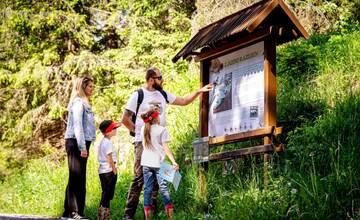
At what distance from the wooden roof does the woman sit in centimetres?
165

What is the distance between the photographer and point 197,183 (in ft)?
24.8

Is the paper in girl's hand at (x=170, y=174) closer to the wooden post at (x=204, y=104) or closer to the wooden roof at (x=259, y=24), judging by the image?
the wooden post at (x=204, y=104)

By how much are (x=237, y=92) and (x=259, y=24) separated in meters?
0.97

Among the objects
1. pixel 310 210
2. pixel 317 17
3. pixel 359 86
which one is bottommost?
pixel 310 210

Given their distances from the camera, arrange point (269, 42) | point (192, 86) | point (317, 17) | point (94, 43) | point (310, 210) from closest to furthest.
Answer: point (310, 210) < point (269, 42) < point (192, 86) < point (317, 17) < point (94, 43)

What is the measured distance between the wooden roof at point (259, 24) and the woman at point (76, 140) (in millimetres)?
1652

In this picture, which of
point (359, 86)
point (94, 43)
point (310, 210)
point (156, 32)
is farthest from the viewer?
point (94, 43)

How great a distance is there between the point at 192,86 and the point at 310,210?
7.80 m

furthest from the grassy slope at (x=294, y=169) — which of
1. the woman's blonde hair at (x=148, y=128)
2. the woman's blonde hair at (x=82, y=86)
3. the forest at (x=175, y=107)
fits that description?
the woman's blonde hair at (x=82, y=86)

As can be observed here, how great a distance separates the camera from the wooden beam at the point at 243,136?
6.61 meters

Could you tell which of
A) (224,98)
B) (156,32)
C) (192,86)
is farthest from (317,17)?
(224,98)

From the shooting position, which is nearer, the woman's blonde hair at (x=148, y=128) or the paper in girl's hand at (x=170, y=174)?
the paper in girl's hand at (x=170, y=174)

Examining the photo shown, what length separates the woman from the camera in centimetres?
752

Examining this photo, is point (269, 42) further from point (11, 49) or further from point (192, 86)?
point (11, 49)
